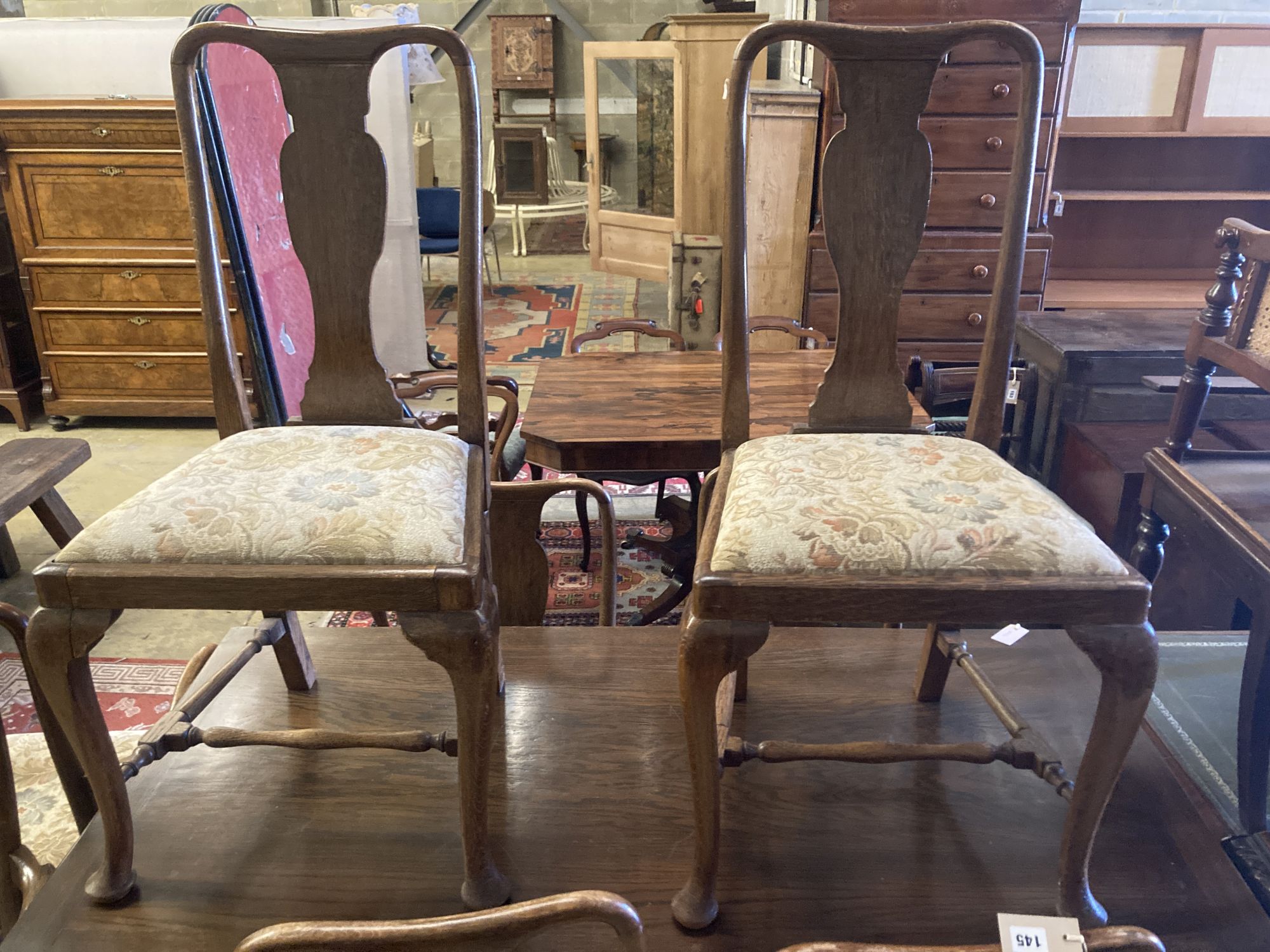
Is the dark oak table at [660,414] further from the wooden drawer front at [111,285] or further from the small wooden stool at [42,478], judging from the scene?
the wooden drawer front at [111,285]

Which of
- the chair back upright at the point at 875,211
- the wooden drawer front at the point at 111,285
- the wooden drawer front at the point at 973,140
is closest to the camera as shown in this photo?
the chair back upright at the point at 875,211

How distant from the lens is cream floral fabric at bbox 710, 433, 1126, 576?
40.5 inches

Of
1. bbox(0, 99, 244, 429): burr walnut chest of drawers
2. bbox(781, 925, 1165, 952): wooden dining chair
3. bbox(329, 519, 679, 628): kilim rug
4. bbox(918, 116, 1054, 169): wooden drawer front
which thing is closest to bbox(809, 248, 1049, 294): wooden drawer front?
bbox(918, 116, 1054, 169): wooden drawer front

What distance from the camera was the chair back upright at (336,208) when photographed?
127 centimetres

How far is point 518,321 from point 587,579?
9.82 ft

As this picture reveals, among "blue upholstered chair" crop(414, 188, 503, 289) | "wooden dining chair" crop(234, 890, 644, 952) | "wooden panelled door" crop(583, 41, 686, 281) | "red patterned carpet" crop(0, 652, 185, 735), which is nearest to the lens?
"wooden dining chair" crop(234, 890, 644, 952)

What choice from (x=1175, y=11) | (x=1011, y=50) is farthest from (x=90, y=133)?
(x=1175, y=11)

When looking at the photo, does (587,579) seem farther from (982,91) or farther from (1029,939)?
(1029,939)

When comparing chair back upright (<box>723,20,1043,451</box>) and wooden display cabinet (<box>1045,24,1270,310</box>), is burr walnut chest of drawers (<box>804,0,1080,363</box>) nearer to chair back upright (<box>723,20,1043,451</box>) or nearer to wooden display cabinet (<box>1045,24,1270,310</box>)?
wooden display cabinet (<box>1045,24,1270,310</box>)

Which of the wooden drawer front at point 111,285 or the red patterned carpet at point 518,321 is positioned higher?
the wooden drawer front at point 111,285

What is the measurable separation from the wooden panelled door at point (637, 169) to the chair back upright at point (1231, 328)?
2.42 metres

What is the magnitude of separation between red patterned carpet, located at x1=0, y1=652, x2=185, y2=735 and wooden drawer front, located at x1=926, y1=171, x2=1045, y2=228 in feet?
8.31

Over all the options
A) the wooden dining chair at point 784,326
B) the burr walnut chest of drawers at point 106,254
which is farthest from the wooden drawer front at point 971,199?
the burr walnut chest of drawers at point 106,254

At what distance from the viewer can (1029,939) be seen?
2.43 feet
